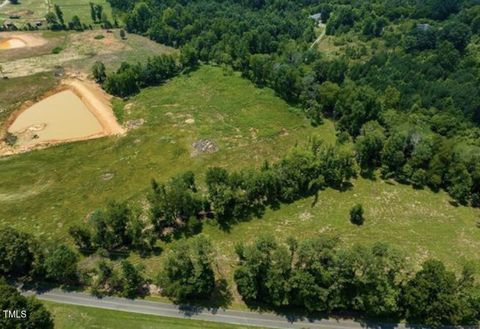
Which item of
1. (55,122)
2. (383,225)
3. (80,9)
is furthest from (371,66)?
(80,9)

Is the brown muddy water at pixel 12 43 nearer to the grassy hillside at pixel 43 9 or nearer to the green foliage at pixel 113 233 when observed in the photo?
the grassy hillside at pixel 43 9

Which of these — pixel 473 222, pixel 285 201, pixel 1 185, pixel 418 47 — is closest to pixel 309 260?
pixel 285 201

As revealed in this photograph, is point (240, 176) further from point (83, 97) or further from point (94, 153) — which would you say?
point (83, 97)

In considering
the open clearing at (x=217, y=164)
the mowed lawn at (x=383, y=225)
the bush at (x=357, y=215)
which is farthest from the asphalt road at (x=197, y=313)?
the bush at (x=357, y=215)

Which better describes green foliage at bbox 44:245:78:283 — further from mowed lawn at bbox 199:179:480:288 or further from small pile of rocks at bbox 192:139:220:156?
small pile of rocks at bbox 192:139:220:156

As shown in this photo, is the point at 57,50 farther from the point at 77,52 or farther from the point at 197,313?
the point at 197,313

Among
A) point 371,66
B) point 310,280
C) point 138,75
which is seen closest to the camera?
point 310,280

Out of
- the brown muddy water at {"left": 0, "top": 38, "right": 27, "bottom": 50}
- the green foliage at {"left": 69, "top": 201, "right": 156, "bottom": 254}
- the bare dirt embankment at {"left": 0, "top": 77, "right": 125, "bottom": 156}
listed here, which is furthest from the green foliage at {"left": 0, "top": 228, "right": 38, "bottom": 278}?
the brown muddy water at {"left": 0, "top": 38, "right": 27, "bottom": 50}
